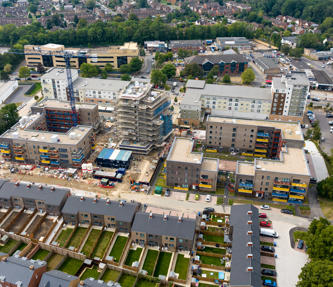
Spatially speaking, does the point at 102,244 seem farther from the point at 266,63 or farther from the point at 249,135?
the point at 266,63

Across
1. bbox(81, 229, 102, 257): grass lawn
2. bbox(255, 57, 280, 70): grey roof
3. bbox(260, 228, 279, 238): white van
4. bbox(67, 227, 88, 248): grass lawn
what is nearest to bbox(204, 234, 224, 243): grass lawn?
bbox(260, 228, 279, 238): white van

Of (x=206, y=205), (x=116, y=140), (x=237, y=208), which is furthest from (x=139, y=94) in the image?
(x=237, y=208)

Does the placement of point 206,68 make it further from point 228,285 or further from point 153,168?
point 228,285

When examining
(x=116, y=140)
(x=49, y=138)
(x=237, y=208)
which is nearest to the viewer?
(x=237, y=208)

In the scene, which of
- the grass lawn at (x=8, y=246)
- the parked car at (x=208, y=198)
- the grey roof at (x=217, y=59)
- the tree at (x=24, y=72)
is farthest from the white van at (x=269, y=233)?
the tree at (x=24, y=72)

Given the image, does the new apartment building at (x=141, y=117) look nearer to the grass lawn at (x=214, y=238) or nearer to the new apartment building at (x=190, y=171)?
the new apartment building at (x=190, y=171)

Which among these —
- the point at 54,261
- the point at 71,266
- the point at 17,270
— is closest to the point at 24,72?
the point at 54,261

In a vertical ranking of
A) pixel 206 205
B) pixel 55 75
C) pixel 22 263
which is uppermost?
pixel 55 75
